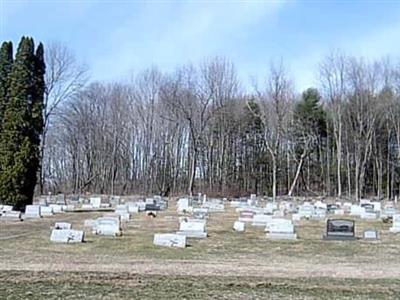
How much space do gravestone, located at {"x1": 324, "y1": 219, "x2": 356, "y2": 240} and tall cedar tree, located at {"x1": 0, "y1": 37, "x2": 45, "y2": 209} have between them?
15643 millimetres

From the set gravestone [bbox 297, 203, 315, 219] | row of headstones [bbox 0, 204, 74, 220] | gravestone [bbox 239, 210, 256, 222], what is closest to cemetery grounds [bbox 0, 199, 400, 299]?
gravestone [bbox 239, 210, 256, 222]

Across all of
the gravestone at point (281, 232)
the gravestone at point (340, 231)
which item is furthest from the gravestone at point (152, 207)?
the gravestone at point (340, 231)

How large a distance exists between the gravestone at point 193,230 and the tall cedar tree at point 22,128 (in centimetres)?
1200

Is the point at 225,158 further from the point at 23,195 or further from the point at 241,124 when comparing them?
the point at 23,195

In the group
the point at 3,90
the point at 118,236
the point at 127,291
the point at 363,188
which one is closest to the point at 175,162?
the point at 363,188

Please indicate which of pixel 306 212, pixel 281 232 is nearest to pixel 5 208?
pixel 281 232

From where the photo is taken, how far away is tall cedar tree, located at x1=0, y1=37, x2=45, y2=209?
28.5 m

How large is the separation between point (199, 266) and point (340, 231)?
27.3 ft

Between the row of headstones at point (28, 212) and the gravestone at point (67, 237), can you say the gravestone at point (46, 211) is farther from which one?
the gravestone at point (67, 237)

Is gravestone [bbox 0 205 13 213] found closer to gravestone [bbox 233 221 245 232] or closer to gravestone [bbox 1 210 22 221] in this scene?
gravestone [bbox 1 210 22 221]

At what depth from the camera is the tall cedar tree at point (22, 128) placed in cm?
2848

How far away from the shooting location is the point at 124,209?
28906 millimetres

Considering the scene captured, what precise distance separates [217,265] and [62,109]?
43985 mm

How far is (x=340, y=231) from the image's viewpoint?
1923 cm
